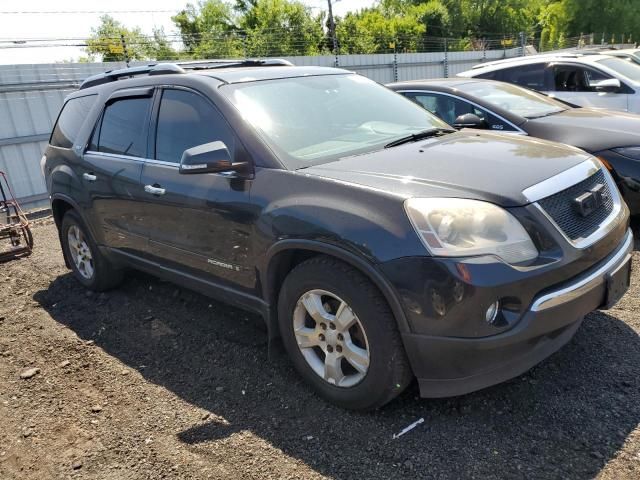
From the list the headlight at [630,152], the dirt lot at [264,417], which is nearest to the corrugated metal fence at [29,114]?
the dirt lot at [264,417]

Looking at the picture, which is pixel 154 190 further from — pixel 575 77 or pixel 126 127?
pixel 575 77

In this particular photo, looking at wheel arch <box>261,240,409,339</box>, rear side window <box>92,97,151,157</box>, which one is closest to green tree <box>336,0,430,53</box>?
→ rear side window <box>92,97,151,157</box>

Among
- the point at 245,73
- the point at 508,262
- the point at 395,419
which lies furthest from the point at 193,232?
the point at 508,262

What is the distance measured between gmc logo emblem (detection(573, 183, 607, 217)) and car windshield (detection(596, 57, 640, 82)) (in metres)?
6.46

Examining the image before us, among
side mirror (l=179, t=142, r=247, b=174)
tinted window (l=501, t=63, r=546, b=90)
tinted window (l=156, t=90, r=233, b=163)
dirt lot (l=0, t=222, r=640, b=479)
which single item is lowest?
dirt lot (l=0, t=222, r=640, b=479)

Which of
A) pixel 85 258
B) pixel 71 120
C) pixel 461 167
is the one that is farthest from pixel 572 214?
pixel 71 120

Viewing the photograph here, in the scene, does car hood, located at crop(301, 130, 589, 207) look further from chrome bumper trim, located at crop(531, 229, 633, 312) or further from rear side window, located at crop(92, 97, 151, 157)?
rear side window, located at crop(92, 97, 151, 157)

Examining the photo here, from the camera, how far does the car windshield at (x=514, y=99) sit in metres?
5.98

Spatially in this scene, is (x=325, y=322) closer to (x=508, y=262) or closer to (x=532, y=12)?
(x=508, y=262)

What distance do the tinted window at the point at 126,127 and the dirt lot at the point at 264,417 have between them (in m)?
1.44

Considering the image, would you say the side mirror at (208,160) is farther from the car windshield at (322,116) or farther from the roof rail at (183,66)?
the roof rail at (183,66)

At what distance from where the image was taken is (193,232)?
139 inches

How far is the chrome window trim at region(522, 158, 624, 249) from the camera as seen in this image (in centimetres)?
257

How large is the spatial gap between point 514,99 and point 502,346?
458cm
